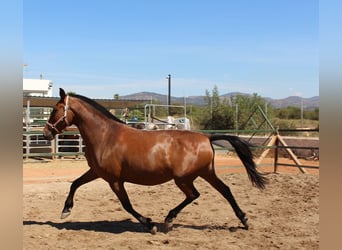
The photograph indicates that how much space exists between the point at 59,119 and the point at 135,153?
3.60 ft

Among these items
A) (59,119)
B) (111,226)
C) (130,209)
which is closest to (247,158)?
(130,209)

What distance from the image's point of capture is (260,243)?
4.01 metres

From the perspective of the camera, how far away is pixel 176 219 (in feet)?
16.8

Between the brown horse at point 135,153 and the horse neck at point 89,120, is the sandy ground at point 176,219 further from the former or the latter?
the horse neck at point 89,120

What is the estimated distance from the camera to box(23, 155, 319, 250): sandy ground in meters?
4.02

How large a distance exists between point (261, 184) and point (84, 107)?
8.37 ft

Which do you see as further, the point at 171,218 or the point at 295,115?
the point at 295,115

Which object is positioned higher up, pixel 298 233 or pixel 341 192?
pixel 341 192

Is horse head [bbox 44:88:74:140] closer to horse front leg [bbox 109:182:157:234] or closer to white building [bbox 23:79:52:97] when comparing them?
horse front leg [bbox 109:182:157:234]

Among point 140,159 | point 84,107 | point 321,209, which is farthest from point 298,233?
point 321,209

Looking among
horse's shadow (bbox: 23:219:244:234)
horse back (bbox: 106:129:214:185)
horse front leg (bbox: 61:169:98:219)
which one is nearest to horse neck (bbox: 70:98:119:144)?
horse back (bbox: 106:129:214:185)

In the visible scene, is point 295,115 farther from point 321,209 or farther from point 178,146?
point 321,209

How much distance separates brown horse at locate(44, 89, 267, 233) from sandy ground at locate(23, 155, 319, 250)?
320 millimetres

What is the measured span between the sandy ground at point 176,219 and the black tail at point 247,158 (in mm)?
592
